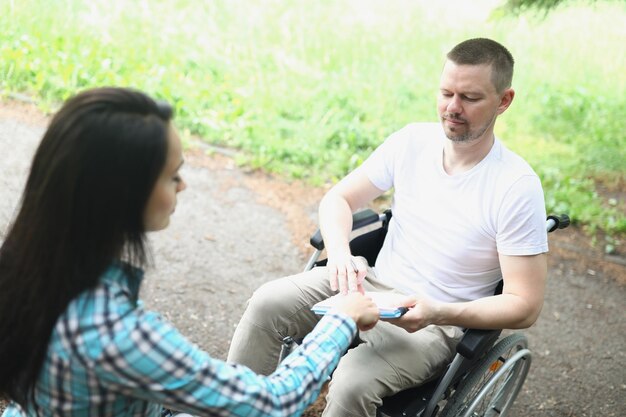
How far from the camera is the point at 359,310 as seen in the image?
1.86m

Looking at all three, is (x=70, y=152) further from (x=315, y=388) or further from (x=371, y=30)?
(x=371, y=30)

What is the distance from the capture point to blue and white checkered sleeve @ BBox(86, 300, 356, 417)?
4.50 ft

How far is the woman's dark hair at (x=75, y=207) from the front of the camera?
1323 mm

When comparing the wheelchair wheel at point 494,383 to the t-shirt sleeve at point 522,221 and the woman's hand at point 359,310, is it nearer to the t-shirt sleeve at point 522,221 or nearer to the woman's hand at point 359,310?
the t-shirt sleeve at point 522,221

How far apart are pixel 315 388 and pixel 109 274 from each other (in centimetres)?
56

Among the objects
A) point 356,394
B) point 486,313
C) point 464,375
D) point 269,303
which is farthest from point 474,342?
point 269,303

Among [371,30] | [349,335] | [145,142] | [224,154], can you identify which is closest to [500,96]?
[349,335]

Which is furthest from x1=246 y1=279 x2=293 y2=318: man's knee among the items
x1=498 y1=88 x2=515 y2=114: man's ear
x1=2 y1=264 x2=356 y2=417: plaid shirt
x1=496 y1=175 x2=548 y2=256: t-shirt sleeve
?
x1=498 y1=88 x2=515 y2=114: man's ear

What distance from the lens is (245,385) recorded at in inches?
60.1

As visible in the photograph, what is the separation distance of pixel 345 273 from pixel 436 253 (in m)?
0.35

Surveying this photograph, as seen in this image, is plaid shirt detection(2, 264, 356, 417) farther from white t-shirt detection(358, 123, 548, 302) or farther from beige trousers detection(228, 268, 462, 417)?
white t-shirt detection(358, 123, 548, 302)

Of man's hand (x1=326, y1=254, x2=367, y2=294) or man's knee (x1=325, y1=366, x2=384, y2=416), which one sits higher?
man's hand (x1=326, y1=254, x2=367, y2=294)

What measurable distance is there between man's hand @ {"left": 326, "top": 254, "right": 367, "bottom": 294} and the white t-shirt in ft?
0.67

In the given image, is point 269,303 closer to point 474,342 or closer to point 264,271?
point 474,342
